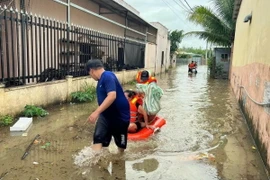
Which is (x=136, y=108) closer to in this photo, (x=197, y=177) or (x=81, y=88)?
(x=197, y=177)

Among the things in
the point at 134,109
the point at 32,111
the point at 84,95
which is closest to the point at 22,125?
the point at 32,111

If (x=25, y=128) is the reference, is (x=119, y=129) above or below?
above

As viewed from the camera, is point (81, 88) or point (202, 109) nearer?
point (202, 109)

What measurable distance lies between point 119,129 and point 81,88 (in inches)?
229

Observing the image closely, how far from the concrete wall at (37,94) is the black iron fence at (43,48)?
26 centimetres

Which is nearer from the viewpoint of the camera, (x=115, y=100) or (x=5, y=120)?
(x=115, y=100)

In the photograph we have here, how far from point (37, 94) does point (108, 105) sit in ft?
13.6

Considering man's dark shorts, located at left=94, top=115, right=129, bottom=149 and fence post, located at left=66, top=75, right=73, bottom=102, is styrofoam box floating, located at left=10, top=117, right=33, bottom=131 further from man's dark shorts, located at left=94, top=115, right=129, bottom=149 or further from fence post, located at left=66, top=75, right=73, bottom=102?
fence post, located at left=66, top=75, right=73, bottom=102

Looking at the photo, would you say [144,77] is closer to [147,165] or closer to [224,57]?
[147,165]

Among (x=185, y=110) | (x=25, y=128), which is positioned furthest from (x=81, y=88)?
(x=25, y=128)

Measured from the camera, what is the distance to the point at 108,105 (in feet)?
11.3

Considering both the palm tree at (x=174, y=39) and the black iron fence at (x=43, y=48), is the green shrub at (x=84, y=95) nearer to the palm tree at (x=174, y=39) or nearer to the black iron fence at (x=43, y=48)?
the black iron fence at (x=43, y=48)

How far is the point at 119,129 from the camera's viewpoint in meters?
3.93

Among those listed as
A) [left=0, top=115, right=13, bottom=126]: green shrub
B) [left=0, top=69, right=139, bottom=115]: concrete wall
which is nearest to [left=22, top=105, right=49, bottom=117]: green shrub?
[left=0, top=69, right=139, bottom=115]: concrete wall
